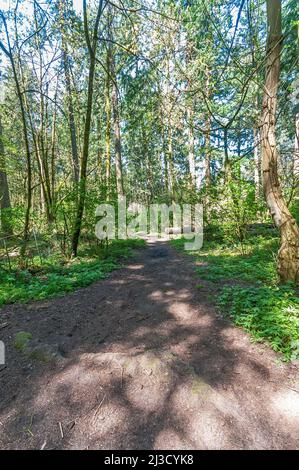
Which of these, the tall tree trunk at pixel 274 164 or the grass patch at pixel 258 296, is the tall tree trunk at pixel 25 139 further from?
the tall tree trunk at pixel 274 164

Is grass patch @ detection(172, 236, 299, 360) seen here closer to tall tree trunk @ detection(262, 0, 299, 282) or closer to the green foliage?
the green foliage

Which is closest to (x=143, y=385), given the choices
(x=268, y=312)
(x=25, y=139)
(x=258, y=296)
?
(x=268, y=312)

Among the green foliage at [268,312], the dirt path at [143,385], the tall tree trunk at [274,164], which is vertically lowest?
the dirt path at [143,385]

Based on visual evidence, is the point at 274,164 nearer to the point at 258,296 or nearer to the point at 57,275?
the point at 258,296

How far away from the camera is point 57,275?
5.61 metres

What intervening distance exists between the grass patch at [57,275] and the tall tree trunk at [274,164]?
3.75 metres

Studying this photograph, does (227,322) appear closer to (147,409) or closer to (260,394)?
(260,394)

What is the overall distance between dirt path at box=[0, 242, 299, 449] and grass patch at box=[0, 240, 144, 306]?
929 mm

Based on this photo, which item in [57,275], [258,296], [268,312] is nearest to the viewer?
[268,312]

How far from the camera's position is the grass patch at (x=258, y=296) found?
2.77m

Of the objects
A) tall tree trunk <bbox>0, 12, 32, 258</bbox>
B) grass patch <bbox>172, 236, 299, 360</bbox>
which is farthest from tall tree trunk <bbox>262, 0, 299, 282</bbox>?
tall tree trunk <bbox>0, 12, 32, 258</bbox>

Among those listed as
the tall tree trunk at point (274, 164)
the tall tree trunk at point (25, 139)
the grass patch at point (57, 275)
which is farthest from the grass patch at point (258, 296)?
the tall tree trunk at point (25, 139)

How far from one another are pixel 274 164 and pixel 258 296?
7.39ft
